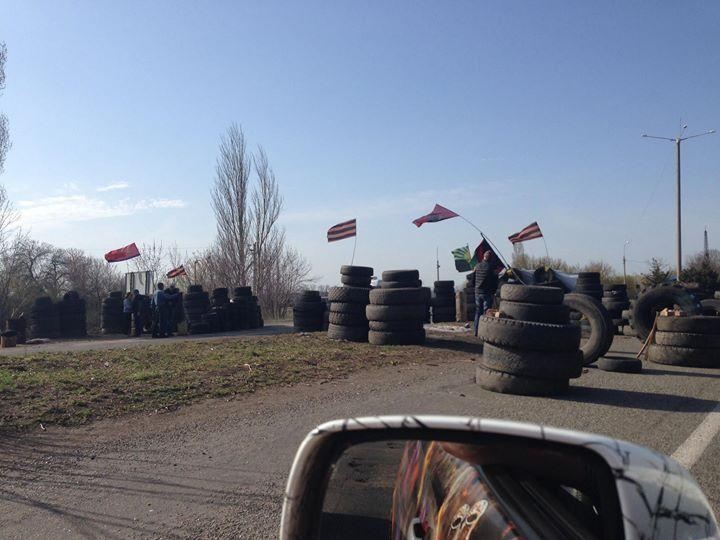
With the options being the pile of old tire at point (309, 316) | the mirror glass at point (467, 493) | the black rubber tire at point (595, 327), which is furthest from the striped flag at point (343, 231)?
the mirror glass at point (467, 493)

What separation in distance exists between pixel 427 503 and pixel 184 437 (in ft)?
17.3

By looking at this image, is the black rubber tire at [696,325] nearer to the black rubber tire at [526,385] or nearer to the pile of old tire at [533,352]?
the pile of old tire at [533,352]

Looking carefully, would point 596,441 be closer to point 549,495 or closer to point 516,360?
point 549,495

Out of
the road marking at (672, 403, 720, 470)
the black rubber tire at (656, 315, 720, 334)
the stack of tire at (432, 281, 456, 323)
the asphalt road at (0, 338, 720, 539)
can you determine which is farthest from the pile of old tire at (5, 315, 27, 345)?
the road marking at (672, 403, 720, 470)

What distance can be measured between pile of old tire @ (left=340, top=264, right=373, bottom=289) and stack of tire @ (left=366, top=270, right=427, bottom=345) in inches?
42.6

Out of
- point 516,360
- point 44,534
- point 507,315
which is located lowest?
point 44,534

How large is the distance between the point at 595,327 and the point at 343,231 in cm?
1428

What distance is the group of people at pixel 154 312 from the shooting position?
2253cm

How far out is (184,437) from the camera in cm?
697

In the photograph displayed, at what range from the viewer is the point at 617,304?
21.8 meters

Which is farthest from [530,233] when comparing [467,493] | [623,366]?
[467,493]

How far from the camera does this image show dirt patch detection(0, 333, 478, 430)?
832cm

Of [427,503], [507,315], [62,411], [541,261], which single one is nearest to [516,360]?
[507,315]

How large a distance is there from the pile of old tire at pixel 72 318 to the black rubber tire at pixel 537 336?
67.4 feet
